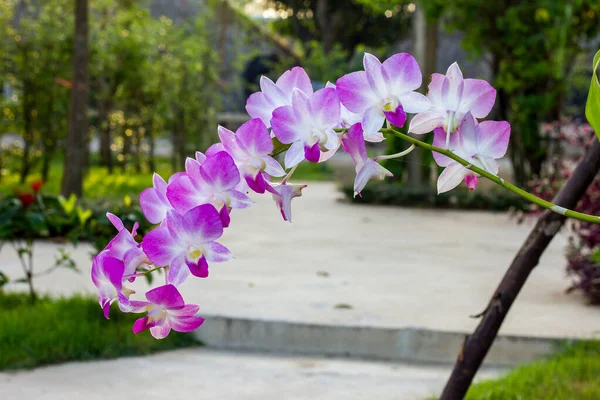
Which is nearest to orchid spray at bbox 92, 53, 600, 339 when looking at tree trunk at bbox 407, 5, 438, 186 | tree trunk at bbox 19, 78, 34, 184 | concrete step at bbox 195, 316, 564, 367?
concrete step at bbox 195, 316, 564, 367

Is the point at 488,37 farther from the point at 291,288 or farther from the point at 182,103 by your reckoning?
the point at 291,288

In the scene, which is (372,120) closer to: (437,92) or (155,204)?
(437,92)

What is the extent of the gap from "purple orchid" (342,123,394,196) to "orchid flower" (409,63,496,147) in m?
0.05

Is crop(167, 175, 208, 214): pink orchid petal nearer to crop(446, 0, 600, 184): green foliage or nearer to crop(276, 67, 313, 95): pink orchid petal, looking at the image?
crop(276, 67, 313, 95): pink orchid petal

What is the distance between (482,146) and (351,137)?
12 cm

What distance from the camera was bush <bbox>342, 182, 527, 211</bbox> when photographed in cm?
956

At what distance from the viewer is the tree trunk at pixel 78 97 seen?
7.84m

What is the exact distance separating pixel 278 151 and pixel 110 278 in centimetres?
19

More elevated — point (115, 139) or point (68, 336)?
point (115, 139)

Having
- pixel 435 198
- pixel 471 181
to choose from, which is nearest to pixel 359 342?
pixel 471 181

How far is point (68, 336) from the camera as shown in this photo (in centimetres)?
361

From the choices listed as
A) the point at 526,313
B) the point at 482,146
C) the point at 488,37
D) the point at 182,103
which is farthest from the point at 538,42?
the point at 482,146

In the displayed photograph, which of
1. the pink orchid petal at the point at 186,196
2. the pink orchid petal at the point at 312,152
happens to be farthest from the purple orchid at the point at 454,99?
the pink orchid petal at the point at 186,196

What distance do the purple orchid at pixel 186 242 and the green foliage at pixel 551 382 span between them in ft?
7.95
